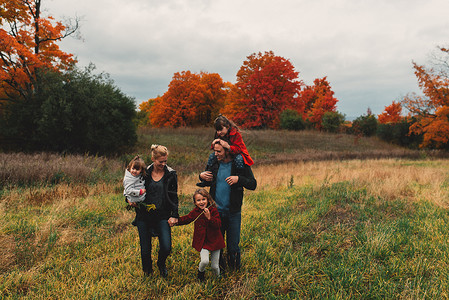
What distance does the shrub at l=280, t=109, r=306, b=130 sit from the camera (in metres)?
32.7

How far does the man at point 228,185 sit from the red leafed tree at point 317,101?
116 feet

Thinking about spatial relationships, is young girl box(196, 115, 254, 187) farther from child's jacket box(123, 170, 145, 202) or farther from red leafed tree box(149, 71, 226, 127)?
red leafed tree box(149, 71, 226, 127)

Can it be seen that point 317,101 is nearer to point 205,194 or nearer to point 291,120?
point 291,120

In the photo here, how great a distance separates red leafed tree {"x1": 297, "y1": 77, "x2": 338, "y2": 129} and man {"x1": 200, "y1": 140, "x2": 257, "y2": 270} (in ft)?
116

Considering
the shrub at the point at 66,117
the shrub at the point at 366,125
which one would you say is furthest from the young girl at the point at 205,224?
the shrub at the point at 366,125

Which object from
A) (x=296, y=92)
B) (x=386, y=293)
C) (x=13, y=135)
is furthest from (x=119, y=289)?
(x=296, y=92)

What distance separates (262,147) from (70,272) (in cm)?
2119

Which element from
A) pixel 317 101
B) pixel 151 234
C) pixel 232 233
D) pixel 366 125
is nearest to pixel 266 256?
pixel 232 233

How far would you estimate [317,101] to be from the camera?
4544cm

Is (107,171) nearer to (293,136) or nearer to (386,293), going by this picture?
(386,293)

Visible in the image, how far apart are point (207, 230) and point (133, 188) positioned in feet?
3.32

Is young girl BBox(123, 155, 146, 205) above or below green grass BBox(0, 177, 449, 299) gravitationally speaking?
above

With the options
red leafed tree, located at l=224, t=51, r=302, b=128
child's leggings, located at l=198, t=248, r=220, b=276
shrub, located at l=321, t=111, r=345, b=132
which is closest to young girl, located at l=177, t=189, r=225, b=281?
child's leggings, located at l=198, t=248, r=220, b=276

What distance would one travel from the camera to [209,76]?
124ft
